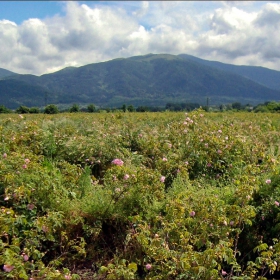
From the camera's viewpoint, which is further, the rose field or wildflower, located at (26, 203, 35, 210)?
wildflower, located at (26, 203, 35, 210)

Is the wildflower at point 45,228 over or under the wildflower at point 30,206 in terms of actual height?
under

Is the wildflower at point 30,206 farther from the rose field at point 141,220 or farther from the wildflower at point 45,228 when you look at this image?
the wildflower at point 45,228

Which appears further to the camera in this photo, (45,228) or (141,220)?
(141,220)

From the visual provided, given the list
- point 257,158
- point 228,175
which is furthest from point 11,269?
point 257,158

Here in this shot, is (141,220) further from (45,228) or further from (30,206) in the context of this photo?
(30,206)

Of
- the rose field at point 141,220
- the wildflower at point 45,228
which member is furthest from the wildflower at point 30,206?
the wildflower at point 45,228

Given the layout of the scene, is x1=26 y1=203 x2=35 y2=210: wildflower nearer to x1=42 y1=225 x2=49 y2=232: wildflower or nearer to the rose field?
the rose field

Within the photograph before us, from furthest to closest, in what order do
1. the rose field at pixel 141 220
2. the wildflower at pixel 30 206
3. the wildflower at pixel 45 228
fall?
the wildflower at pixel 30 206 < the wildflower at pixel 45 228 < the rose field at pixel 141 220

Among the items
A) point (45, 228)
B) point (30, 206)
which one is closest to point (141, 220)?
point (45, 228)

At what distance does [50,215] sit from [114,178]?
3.17ft

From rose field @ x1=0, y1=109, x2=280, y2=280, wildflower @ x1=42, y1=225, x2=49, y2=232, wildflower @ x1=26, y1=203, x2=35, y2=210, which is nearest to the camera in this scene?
rose field @ x1=0, y1=109, x2=280, y2=280

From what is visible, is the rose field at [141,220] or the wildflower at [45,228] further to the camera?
the wildflower at [45,228]

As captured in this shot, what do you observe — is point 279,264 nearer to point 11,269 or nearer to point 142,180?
point 142,180

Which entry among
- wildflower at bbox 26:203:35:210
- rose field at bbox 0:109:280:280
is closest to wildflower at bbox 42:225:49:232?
rose field at bbox 0:109:280:280
